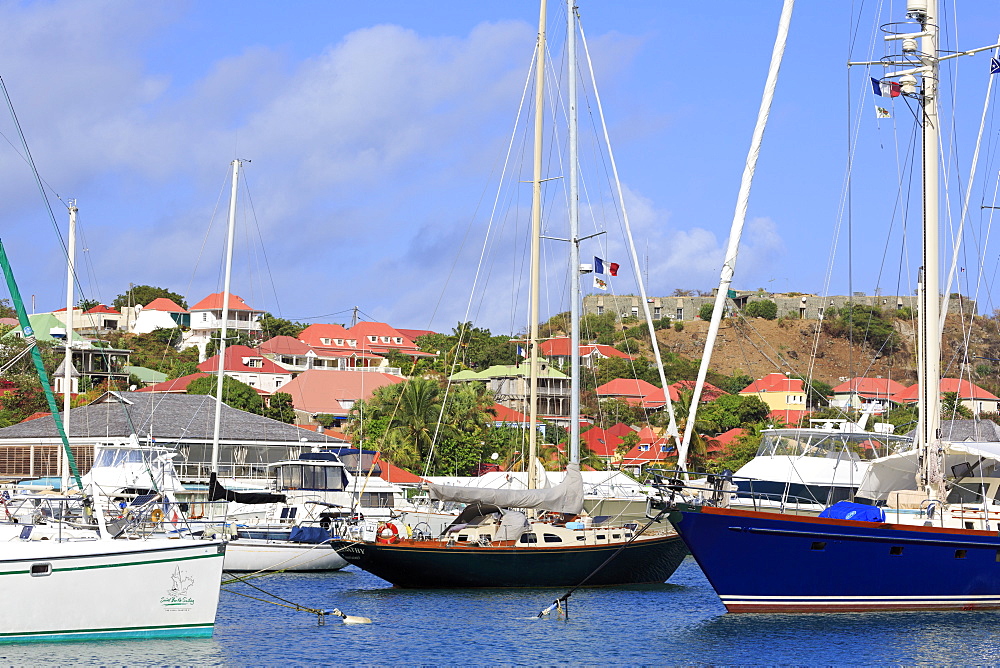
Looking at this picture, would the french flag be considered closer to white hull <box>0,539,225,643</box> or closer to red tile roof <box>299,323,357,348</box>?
white hull <box>0,539,225,643</box>

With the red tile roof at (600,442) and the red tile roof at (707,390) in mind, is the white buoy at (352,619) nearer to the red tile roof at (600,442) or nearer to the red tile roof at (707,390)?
the red tile roof at (600,442)

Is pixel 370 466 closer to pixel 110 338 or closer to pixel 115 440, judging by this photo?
pixel 115 440

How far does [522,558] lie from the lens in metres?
27.8

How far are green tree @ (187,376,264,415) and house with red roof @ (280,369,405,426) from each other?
16.8 feet

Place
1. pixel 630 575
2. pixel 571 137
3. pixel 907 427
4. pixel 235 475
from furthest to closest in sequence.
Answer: pixel 907 427 → pixel 235 475 → pixel 571 137 → pixel 630 575

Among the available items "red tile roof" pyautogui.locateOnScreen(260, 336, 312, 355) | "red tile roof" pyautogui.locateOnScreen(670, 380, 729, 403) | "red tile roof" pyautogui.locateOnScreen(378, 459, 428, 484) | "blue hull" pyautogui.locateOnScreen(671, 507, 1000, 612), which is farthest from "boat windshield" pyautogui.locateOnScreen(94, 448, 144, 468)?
"red tile roof" pyautogui.locateOnScreen(260, 336, 312, 355)

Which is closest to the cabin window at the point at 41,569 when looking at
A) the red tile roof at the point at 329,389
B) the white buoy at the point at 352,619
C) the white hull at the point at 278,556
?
the white buoy at the point at 352,619

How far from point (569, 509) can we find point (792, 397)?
262 ft

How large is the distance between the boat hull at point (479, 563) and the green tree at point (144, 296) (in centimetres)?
11252

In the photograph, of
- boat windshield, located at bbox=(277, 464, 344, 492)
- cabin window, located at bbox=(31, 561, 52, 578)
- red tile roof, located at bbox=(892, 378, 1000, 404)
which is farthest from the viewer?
red tile roof, located at bbox=(892, 378, 1000, 404)

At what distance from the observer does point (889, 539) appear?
2319 centimetres

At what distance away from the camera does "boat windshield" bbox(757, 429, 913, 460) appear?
4541 centimetres

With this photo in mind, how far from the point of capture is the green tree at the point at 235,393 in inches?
2995

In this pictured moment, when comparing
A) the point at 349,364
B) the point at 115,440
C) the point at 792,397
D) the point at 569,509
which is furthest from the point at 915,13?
the point at 349,364
